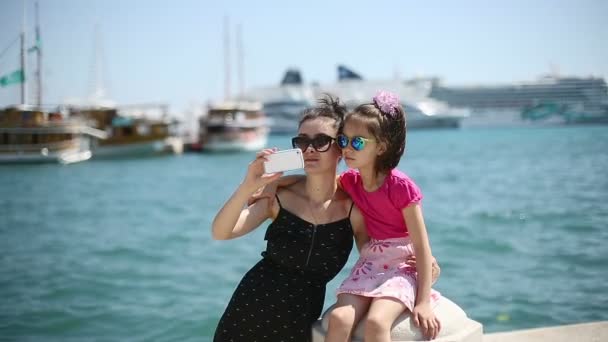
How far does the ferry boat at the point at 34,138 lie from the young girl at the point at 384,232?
119 ft

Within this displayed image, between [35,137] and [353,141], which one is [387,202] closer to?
[353,141]

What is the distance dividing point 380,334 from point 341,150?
2.37ft

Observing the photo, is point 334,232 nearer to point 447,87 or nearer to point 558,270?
point 558,270

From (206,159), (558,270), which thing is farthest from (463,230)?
(206,159)

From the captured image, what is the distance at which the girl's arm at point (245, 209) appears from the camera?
2240mm

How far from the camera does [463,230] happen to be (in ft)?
37.9

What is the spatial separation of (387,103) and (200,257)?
318 inches

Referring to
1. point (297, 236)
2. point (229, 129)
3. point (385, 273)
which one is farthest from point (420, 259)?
point (229, 129)

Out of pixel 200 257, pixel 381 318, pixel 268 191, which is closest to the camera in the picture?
pixel 381 318

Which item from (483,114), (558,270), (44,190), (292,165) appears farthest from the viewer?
(483,114)

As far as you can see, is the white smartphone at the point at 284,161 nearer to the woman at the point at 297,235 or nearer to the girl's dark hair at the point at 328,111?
the woman at the point at 297,235

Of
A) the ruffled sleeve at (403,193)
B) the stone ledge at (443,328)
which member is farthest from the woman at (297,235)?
the ruffled sleeve at (403,193)

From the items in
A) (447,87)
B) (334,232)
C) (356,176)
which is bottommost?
(334,232)

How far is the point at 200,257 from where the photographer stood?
388 inches
